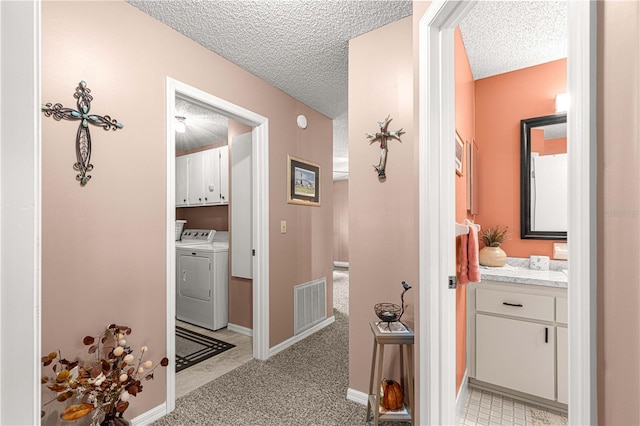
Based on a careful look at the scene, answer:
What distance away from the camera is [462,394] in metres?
2.07

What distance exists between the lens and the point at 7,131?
39cm

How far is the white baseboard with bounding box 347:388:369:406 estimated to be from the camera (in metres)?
2.04

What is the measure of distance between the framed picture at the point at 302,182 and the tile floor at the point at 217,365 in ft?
4.91

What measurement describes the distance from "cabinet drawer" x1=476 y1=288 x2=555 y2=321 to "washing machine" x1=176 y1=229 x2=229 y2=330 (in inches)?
101

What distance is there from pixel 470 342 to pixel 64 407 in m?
2.49

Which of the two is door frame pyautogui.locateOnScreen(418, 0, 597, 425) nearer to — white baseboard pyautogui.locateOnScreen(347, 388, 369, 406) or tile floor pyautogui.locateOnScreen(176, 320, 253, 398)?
white baseboard pyautogui.locateOnScreen(347, 388, 369, 406)

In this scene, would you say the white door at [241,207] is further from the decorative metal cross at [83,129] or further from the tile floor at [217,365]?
the decorative metal cross at [83,129]

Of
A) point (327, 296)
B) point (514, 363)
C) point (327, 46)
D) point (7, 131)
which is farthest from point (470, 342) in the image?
point (7, 131)

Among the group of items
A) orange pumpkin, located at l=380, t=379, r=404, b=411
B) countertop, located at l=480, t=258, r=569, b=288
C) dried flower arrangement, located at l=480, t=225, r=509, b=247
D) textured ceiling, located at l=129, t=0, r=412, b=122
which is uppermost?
textured ceiling, located at l=129, t=0, r=412, b=122

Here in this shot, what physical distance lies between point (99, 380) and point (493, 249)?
2.67 metres

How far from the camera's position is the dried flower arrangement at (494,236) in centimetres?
246

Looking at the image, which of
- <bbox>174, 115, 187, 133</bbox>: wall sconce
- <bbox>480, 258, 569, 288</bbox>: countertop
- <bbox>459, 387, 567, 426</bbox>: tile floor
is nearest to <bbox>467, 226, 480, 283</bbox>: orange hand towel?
<bbox>480, 258, 569, 288</bbox>: countertop

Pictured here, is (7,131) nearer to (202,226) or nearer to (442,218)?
(442,218)

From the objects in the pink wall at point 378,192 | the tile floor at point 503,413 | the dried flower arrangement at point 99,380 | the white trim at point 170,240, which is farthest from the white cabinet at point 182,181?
the tile floor at point 503,413
